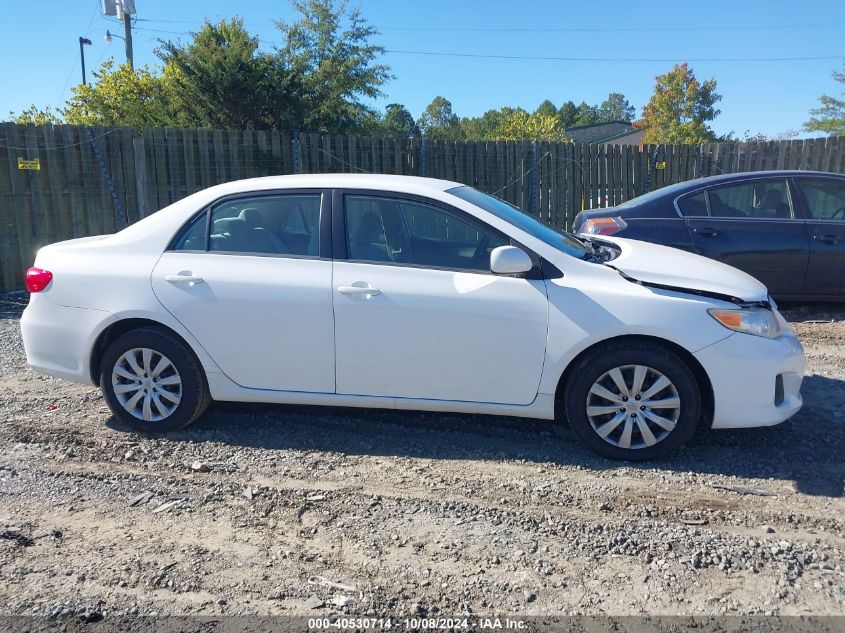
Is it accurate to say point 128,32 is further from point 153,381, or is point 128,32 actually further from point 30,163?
point 153,381

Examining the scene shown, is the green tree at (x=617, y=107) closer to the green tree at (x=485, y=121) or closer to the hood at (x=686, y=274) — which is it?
the green tree at (x=485, y=121)

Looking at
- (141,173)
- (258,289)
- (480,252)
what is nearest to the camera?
(480,252)

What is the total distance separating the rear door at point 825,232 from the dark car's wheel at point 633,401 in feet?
14.5

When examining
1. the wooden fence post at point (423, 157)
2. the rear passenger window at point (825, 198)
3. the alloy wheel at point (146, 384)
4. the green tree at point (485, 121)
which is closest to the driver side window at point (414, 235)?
the alloy wheel at point (146, 384)

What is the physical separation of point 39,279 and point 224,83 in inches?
508

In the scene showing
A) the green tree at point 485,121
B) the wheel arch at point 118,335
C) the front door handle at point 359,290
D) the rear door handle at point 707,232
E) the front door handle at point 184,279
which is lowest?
the wheel arch at point 118,335

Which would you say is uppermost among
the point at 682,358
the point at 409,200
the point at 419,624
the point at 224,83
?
the point at 224,83

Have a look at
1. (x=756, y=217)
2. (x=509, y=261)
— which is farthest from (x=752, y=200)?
(x=509, y=261)

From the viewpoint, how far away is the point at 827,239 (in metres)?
7.56

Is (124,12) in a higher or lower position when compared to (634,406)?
higher

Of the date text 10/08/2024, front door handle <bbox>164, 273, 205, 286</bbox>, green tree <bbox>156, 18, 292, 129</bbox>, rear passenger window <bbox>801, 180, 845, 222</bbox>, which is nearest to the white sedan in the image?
front door handle <bbox>164, 273, 205, 286</bbox>

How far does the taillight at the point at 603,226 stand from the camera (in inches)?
300

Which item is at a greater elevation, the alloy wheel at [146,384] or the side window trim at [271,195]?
the side window trim at [271,195]

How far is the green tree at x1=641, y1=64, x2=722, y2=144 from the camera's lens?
4902 cm
